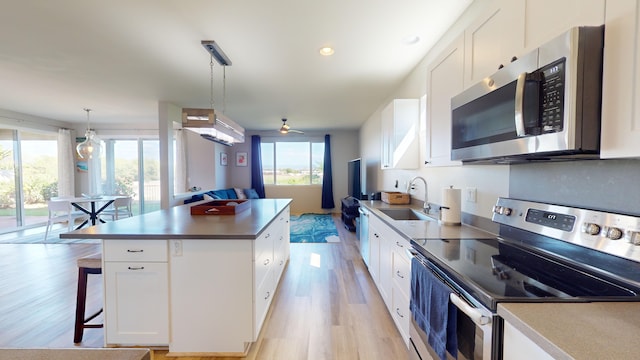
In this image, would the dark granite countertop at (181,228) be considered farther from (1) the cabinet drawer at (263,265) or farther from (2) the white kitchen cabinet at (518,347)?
(2) the white kitchen cabinet at (518,347)

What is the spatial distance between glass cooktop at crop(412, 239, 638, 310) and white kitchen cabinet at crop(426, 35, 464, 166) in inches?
24.8

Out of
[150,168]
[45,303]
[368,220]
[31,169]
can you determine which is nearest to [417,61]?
[368,220]

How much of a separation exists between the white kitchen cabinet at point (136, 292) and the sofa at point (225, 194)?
337cm

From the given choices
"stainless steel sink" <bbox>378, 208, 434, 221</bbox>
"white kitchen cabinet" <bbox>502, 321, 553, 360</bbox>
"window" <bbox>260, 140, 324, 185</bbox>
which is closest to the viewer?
"white kitchen cabinet" <bbox>502, 321, 553, 360</bbox>

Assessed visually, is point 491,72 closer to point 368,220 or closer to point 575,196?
point 575,196

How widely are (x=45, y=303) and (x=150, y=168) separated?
189 inches

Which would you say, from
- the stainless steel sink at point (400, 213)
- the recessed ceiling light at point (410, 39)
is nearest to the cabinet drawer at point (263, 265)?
the stainless steel sink at point (400, 213)

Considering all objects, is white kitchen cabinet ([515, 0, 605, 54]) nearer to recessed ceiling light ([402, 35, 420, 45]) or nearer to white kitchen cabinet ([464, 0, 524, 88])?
white kitchen cabinet ([464, 0, 524, 88])

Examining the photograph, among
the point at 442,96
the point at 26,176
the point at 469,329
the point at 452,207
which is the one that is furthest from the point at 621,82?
the point at 26,176

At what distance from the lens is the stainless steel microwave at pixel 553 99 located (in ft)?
2.73

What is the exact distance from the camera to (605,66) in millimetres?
812

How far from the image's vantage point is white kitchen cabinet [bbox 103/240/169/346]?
1755mm

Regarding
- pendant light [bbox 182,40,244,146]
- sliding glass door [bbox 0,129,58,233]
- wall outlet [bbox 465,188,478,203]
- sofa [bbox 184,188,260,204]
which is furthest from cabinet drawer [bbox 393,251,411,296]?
sliding glass door [bbox 0,129,58,233]

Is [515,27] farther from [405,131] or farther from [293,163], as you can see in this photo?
[293,163]
